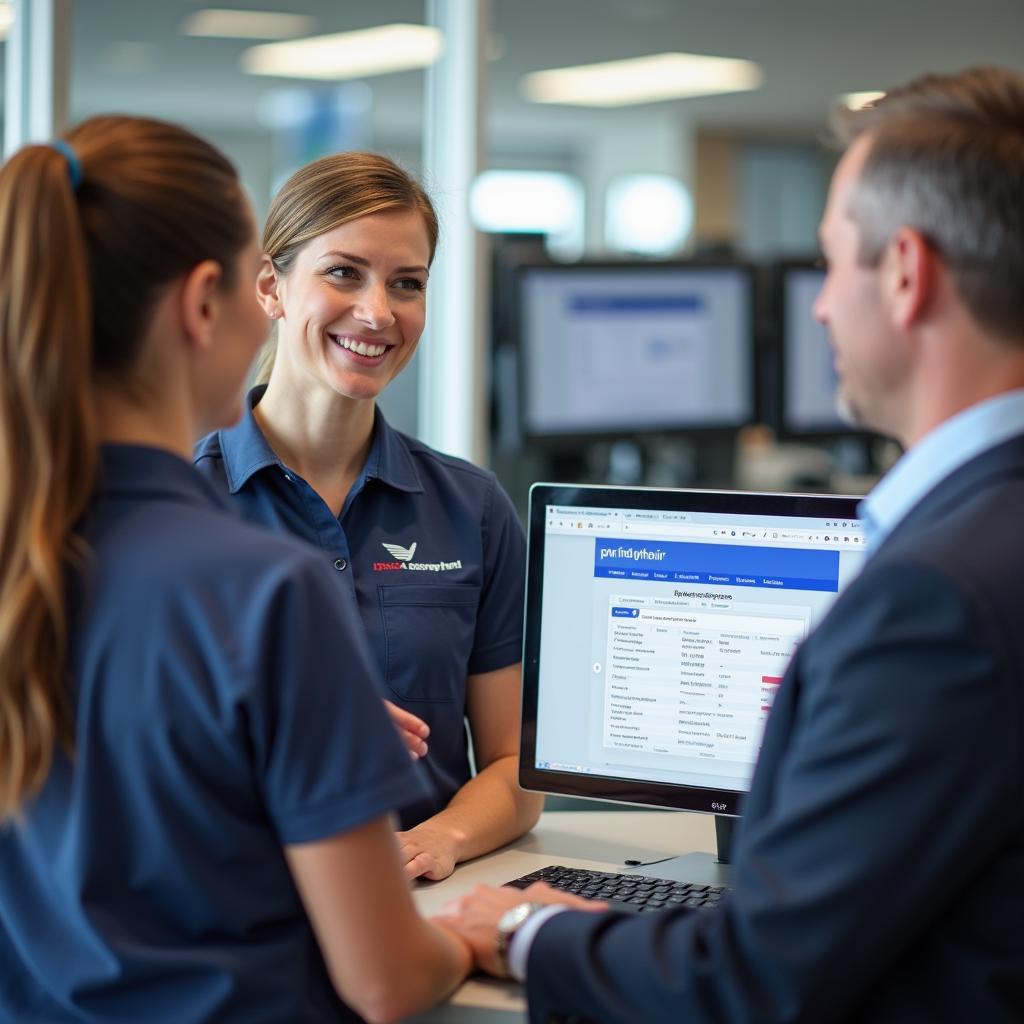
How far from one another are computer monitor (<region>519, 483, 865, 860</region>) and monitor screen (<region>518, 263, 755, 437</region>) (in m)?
1.85

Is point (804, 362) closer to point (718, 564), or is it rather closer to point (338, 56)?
point (718, 564)

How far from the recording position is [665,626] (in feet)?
5.07

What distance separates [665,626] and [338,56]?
6.80 meters

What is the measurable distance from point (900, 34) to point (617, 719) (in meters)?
7.51

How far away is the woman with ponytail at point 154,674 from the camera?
3.22 feet

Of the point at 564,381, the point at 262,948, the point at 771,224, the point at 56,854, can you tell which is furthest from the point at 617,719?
the point at 771,224

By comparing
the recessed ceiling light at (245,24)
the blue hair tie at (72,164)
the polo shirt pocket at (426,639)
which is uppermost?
the recessed ceiling light at (245,24)

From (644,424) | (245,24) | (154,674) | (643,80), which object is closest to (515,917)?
(154,674)

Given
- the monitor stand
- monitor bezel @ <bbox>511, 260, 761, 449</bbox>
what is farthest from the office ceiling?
the monitor stand

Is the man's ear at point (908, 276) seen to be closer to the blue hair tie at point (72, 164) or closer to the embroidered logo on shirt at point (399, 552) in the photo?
the blue hair tie at point (72, 164)

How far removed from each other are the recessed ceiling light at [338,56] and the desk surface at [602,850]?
3.43m

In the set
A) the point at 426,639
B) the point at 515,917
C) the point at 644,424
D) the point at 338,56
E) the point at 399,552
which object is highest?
the point at 338,56

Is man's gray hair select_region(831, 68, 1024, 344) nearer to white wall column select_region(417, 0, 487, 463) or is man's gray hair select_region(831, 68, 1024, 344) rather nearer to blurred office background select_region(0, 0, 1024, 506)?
blurred office background select_region(0, 0, 1024, 506)

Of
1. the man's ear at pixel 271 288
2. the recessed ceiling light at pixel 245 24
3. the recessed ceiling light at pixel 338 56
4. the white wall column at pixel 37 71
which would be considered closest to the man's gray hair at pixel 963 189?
the man's ear at pixel 271 288
